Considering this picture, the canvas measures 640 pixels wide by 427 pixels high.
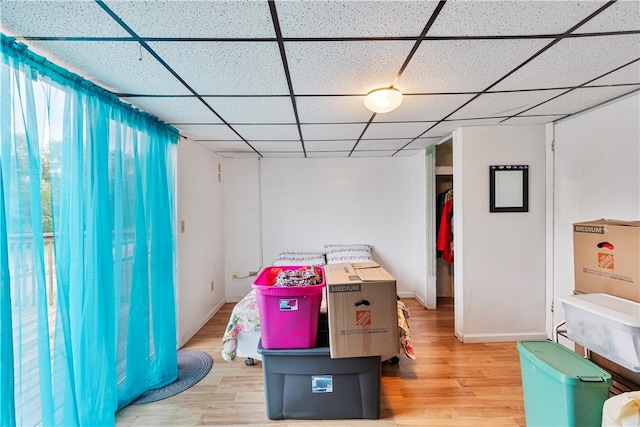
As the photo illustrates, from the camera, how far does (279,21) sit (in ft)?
3.76

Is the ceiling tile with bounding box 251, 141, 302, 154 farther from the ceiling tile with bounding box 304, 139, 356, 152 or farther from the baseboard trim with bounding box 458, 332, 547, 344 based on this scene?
the baseboard trim with bounding box 458, 332, 547, 344

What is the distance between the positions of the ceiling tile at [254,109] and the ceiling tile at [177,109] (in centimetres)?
11

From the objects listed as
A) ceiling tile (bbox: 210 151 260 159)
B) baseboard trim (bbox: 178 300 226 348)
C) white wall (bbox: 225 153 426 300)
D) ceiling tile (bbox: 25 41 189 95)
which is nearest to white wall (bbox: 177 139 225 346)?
baseboard trim (bbox: 178 300 226 348)

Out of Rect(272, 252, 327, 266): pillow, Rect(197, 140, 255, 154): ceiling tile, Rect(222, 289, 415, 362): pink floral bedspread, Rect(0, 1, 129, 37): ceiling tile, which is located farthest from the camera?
Rect(272, 252, 327, 266): pillow

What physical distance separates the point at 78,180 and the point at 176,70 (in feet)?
2.75

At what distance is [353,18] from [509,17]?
66 centimetres

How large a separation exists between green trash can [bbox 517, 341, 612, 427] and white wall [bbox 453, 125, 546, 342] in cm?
117

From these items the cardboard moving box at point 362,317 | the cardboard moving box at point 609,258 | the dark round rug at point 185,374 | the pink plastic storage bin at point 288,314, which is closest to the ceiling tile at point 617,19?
the cardboard moving box at point 609,258

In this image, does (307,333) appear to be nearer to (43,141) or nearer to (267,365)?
(267,365)

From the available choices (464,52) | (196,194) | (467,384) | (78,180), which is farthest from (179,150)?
(467,384)

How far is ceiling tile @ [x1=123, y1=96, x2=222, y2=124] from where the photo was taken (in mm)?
1959

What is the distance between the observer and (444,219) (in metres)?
3.92

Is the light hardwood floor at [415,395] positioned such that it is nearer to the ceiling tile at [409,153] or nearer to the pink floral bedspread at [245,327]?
the pink floral bedspread at [245,327]

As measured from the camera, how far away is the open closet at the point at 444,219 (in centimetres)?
391
